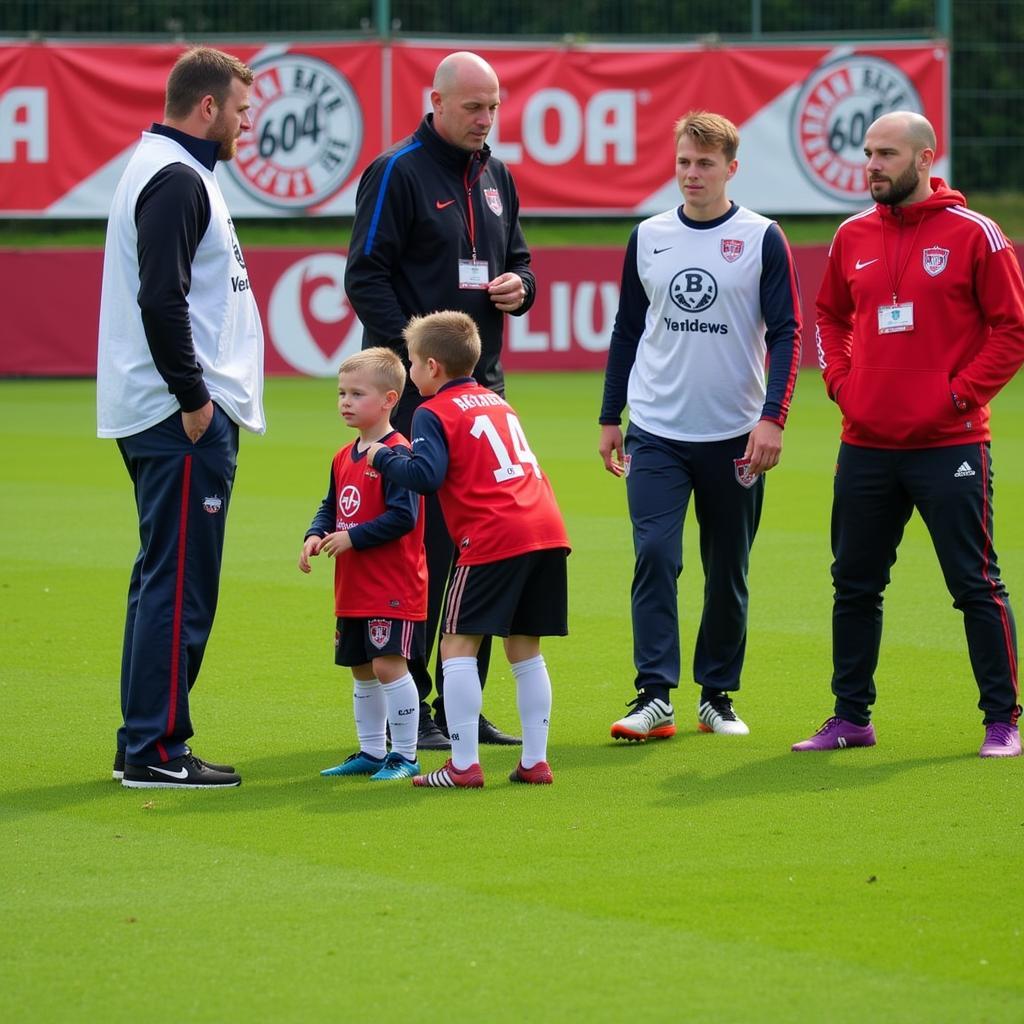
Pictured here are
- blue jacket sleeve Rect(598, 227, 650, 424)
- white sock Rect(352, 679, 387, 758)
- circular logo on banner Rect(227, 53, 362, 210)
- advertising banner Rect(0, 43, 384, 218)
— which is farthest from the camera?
circular logo on banner Rect(227, 53, 362, 210)

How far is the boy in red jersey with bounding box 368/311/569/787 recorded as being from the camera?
18.9 feet

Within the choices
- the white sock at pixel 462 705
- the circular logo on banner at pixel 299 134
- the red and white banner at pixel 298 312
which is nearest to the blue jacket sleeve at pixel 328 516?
the white sock at pixel 462 705

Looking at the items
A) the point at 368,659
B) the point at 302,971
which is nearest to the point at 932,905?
the point at 302,971

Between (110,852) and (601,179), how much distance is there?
70.9 feet

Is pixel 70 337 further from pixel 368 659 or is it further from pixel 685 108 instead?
pixel 368 659

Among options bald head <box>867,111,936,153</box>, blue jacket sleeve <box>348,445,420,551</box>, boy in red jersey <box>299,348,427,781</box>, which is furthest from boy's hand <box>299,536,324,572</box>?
bald head <box>867,111,936,153</box>

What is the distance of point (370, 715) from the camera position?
6129mm

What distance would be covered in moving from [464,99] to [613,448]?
55.5 inches

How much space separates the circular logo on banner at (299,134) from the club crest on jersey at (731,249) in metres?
18.6

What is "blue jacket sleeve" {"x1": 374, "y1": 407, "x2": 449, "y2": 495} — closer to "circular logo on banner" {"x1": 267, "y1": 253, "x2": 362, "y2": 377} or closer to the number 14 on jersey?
the number 14 on jersey

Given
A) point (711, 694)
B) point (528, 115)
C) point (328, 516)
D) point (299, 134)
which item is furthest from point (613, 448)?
point (528, 115)

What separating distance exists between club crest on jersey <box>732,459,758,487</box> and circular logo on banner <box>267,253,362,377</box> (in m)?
16.2

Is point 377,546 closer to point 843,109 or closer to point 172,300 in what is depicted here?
point 172,300

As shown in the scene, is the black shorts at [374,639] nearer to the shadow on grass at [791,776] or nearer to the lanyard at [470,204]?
the shadow on grass at [791,776]
